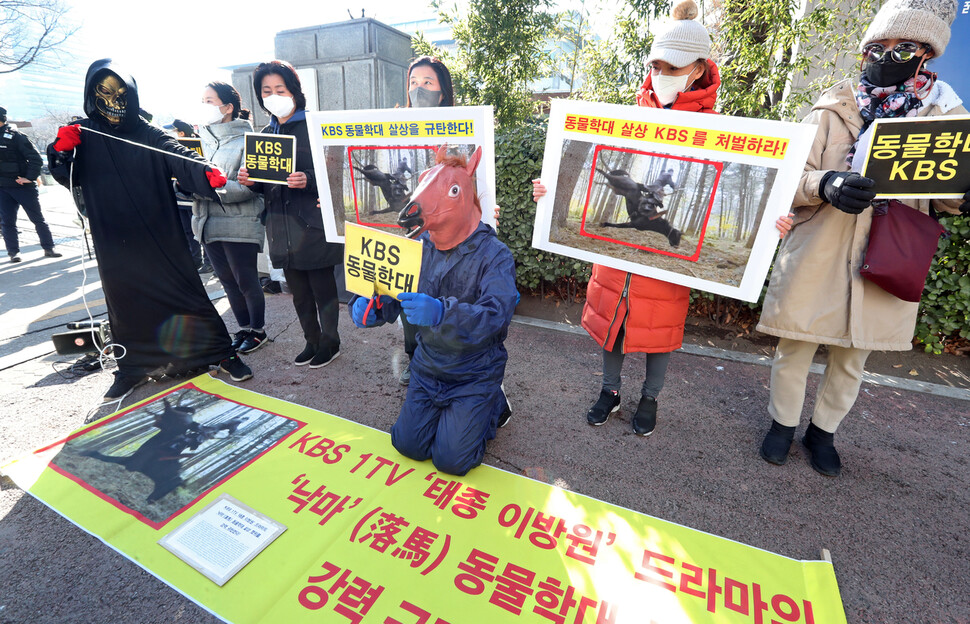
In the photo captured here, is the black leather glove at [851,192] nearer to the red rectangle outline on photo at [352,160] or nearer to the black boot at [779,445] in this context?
the black boot at [779,445]

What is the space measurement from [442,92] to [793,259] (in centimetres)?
235

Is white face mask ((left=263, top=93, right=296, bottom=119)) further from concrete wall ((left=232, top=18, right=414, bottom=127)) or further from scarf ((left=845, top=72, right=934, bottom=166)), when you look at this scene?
scarf ((left=845, top=72, right=934, bottom=166))

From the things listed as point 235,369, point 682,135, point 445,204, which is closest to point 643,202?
point 682,135

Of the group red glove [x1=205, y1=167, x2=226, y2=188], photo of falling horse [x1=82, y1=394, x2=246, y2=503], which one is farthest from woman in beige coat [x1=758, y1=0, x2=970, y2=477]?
red glove [x1=205, y1=167, x2=226, y2=188]

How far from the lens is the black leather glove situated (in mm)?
1888

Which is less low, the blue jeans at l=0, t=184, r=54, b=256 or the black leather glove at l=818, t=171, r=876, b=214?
the black leather glove at l=818, t=171, r=876, b=214

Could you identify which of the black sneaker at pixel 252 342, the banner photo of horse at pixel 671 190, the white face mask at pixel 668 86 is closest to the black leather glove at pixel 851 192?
the banner photo of horse at pixel 671 190

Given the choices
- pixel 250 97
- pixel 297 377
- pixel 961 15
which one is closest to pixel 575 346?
pixel 297 377

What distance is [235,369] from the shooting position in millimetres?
3646

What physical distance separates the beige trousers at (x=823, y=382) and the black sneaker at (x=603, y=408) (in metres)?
0.95

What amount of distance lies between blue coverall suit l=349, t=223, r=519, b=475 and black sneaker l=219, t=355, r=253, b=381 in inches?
64.5

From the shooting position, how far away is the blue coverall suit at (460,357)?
227 centimetres

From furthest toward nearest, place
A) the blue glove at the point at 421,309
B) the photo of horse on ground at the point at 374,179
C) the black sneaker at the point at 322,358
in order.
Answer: the black sneaker at the point at 322,358
the photo of horse on ground at the point at 374,179
the blue glove at the point at 421,309

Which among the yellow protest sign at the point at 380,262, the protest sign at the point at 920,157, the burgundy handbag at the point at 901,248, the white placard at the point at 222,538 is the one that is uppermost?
the protest sign at the point at 920,157
